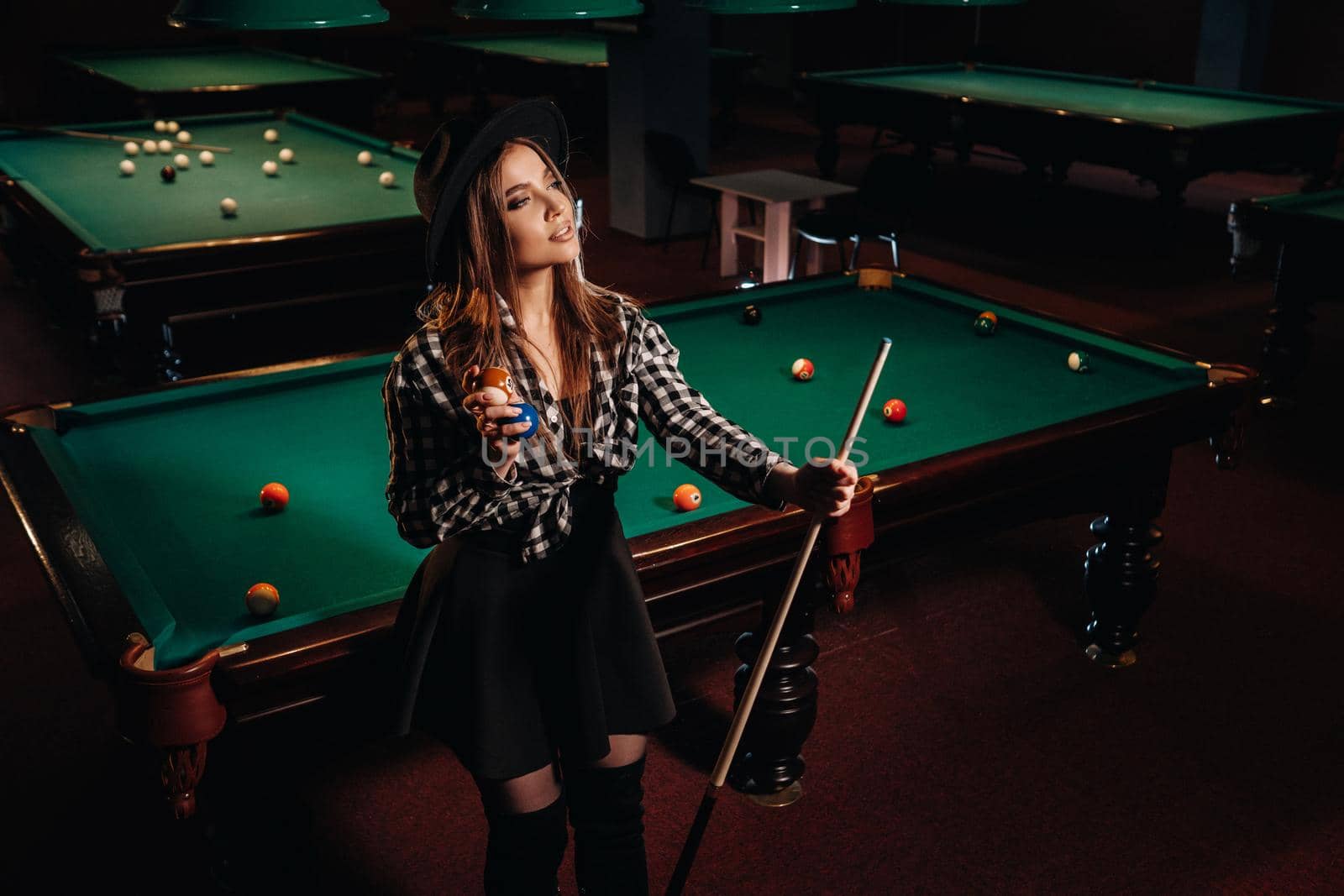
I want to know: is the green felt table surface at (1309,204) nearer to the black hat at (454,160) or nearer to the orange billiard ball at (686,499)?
the orange billiard ball at (686,499)

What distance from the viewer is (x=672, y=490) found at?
237cm

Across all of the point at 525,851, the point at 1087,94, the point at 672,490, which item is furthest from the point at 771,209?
the point at 525,851

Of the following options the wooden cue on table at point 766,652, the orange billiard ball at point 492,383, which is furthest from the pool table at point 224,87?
the wooden cue on table at point 766,652

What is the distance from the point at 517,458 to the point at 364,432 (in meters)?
1.14

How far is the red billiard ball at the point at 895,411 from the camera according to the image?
2.67 metres

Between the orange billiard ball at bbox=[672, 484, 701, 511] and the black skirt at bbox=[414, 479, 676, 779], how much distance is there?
1.64 ft

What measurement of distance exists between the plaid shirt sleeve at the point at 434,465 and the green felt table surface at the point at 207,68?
6.13m

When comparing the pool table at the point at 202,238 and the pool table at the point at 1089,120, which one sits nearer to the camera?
the pool table at the point at 202,238

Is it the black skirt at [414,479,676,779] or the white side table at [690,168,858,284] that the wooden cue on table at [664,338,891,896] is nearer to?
the black skirt at [414,479,676,779]

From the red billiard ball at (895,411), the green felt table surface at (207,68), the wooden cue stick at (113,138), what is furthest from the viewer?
the green felt table surface at (207,68)

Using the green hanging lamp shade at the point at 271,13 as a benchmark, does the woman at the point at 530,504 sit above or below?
below

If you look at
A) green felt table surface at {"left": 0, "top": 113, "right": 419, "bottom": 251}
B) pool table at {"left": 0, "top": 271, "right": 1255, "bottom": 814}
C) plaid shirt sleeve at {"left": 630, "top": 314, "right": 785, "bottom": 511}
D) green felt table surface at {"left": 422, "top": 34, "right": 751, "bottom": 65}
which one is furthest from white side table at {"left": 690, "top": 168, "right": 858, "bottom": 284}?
plaid shirt sleeve at {"left": 630, "top": 314, "right": 785, "bottom": 511}

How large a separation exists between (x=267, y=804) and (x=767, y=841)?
102 cm

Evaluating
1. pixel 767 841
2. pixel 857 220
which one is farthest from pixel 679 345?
pixel 857 220
